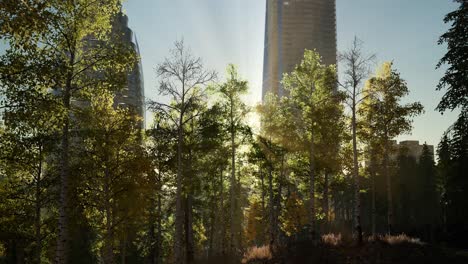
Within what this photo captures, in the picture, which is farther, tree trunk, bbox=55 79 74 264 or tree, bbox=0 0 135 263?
tree trunk, bbox=55 79 74 264

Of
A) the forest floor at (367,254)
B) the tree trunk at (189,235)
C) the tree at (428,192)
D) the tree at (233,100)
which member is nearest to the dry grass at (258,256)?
the forest floor at (367,254)

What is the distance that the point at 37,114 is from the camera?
9266mm

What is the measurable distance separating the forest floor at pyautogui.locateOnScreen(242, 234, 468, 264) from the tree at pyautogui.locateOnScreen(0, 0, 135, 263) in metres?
12.6

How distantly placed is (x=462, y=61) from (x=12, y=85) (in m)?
18.4

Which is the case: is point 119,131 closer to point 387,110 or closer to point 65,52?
point 65,52

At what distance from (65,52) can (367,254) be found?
1582 cm

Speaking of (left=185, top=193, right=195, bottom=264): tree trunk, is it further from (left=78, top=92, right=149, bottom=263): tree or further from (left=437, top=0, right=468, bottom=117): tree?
(left=437, top=0, right=468, bottom=117): tree

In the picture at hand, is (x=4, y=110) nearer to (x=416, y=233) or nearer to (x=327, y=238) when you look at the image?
(x=327, y=238)

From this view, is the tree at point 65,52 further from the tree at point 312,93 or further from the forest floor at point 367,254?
the tree at point 312,93

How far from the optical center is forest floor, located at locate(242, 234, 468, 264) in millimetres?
17406

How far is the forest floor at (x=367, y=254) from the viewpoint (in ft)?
57.1

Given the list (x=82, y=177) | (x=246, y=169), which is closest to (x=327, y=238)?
(x=246, y=169)

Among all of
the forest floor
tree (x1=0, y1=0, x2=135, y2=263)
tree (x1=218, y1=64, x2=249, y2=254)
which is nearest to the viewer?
tree (x1=0, y1=0, x2=135, y2=263)

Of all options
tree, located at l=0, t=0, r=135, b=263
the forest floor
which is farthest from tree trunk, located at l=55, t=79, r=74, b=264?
the forest floor
